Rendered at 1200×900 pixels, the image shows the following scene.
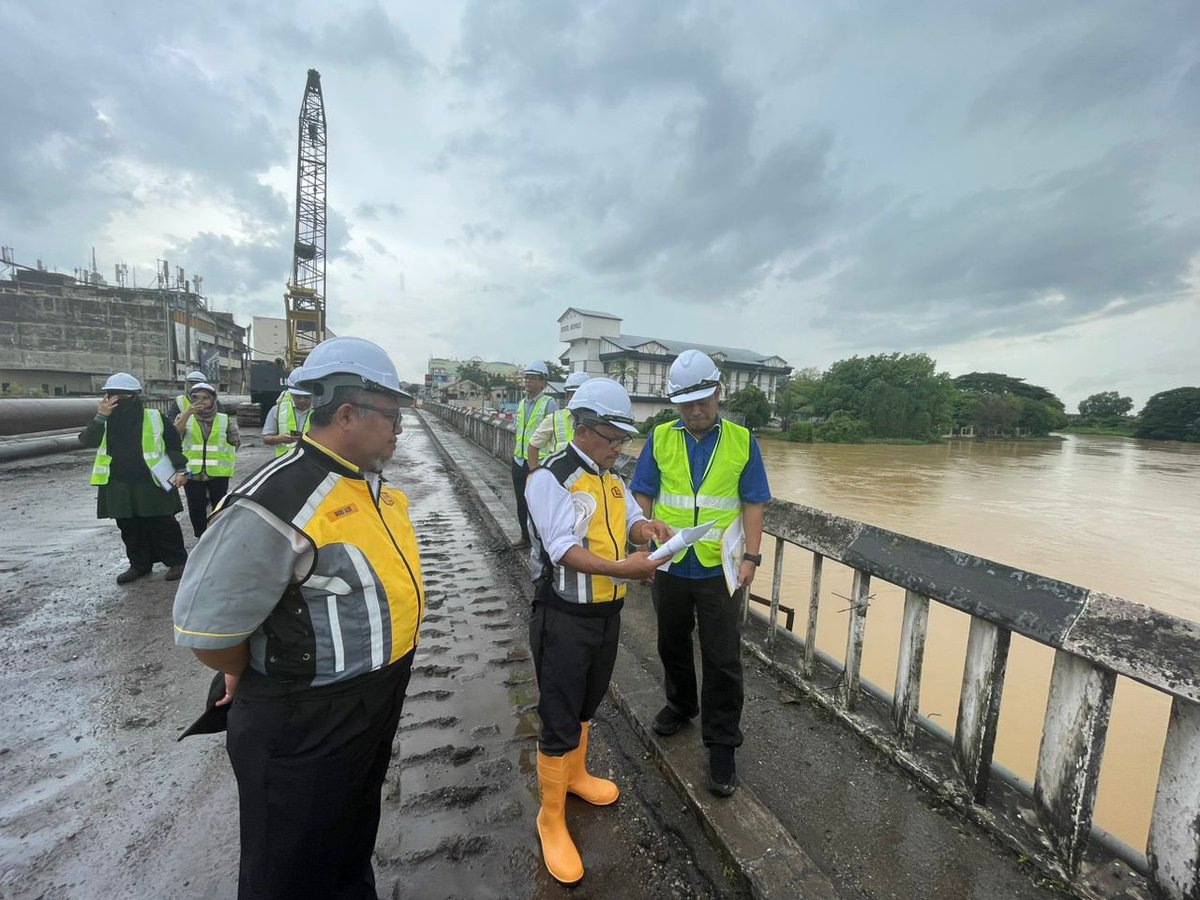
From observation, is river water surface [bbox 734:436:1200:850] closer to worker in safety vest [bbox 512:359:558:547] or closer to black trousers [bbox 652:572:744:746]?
black trousers [bbox 652:572:744:746]

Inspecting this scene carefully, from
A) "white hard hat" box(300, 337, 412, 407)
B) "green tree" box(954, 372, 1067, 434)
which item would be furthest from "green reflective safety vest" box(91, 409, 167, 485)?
"green tree" box(954, 372, 1067, 434)

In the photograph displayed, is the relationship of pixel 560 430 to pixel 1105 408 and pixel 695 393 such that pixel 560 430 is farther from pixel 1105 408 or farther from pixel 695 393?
pixel 1105 408

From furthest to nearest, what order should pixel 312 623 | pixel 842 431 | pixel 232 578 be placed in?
pixel 842 431, pixel 312 623, pixel 232 578

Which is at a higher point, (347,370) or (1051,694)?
(347,370)

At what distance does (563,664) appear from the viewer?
74.9 inches

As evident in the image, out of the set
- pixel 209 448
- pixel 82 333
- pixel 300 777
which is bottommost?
pixel 300 777

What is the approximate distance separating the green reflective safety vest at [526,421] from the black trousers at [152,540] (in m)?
3.23

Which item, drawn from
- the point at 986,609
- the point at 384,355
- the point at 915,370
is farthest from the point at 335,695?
the point at 915,370

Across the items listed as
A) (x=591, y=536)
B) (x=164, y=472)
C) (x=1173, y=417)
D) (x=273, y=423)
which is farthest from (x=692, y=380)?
(x=1173, y=417)

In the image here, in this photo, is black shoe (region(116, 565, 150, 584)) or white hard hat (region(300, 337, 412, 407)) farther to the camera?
black shoe (region(116, 565, 150, 584))

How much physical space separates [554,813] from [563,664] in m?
0.57

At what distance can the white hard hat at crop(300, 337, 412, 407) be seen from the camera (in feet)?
4.49

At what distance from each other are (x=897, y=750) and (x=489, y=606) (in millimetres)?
3052

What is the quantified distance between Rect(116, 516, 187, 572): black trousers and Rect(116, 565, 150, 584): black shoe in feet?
0.06
